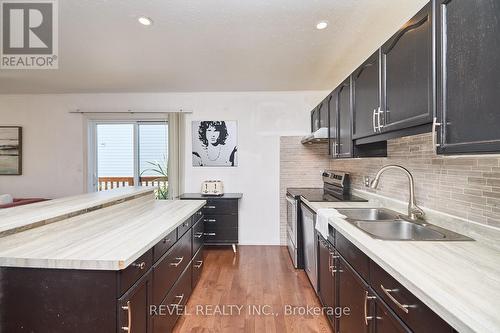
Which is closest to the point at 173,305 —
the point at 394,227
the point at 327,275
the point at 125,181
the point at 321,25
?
the point at 327,275

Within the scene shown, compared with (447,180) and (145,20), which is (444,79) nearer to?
(447,180)

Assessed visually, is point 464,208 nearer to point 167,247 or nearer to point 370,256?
point 370,256

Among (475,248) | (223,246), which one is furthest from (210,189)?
(475,248)

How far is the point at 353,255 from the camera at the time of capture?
4.56 feet

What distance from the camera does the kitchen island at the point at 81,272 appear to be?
1.08 m

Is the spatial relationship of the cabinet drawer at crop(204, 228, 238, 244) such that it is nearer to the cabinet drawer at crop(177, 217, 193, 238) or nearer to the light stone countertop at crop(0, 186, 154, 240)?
the cabinet drawer at crop(177, 217, 193, 238)

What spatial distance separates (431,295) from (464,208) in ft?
2.92

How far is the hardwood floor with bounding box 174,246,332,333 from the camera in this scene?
1.95m

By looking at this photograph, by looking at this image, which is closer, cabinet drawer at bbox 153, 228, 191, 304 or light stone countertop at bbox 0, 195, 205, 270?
light stone countertop at bbox 0, 195, 205, 270

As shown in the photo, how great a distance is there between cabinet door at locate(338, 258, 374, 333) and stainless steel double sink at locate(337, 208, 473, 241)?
0.27 metres

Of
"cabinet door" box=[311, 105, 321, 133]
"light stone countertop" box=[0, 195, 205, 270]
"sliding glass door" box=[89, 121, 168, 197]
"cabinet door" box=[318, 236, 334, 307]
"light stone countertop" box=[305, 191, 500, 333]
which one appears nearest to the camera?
"light stone countertop" box=[305, 191, 500, 333]

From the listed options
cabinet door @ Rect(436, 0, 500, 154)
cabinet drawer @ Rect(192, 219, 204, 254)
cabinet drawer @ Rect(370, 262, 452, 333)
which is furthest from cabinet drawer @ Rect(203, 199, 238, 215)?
cabinet door @ Rect(436, 0, 500, 154)

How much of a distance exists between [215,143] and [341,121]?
85.4 inches

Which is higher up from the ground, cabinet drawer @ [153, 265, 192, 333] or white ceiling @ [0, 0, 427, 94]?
white ceiling @ [0, 0, 427, 94]
